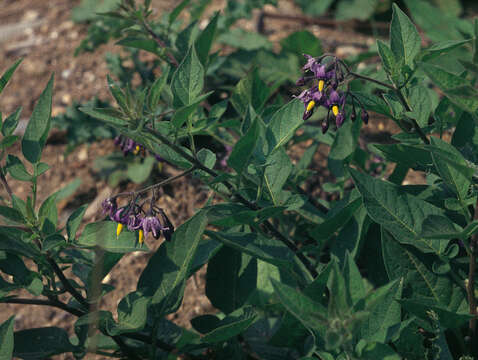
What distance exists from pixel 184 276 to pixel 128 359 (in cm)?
56

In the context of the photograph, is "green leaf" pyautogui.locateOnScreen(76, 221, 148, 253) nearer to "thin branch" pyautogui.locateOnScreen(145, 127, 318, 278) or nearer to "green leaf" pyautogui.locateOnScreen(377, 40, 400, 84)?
"thin branch" pyautogui.locateOnScreen(145, 127, 318, 278)

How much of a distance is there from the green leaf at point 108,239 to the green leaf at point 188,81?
1.74 feet

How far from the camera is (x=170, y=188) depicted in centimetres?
355

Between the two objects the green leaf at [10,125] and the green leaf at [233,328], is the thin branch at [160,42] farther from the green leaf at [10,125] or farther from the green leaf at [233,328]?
the green leaf at [233,328]

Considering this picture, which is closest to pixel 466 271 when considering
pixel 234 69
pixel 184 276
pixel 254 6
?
pixel 184 276

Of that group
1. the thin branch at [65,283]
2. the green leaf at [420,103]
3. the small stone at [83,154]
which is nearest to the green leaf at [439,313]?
the green leaf at [420,103]

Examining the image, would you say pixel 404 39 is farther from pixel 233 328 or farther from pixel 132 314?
pixel 132 314

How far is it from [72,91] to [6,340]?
289 centimetres

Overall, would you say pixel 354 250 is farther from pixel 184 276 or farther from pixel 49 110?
pixel 49 110

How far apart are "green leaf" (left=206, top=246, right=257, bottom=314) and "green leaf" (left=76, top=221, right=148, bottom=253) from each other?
1.80 feet

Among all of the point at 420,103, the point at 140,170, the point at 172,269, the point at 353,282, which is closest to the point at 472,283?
the point at 353,282

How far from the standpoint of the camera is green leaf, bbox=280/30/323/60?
11.3 feet

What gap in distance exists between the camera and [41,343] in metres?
2.16

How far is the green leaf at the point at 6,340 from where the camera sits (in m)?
1.85
